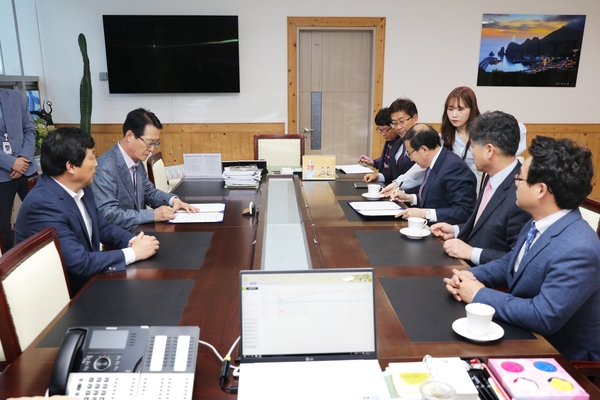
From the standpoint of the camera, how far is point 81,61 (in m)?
5.06

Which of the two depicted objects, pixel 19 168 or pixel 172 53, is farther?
pixel 172 53

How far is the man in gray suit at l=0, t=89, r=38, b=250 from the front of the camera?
3.48m

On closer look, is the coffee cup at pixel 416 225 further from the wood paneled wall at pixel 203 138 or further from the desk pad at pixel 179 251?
the wood paneled wall at pixel 203 138

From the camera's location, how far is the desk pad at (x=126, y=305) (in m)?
1.33

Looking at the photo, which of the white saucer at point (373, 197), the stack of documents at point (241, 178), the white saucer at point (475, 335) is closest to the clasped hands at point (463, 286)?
the white saucer at point (475, 335)

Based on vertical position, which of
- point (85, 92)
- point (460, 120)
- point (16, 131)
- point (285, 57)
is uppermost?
point (285, 57)

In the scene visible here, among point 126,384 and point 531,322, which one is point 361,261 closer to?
point 531,322

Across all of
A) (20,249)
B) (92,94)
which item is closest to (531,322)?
(20,249)

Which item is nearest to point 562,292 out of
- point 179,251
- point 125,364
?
point 125,364

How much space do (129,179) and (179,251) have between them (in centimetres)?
87

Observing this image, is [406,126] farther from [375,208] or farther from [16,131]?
[16,131]

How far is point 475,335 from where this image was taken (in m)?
1.23

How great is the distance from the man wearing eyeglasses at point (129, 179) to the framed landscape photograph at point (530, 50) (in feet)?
13.7

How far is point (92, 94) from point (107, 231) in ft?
11.6
